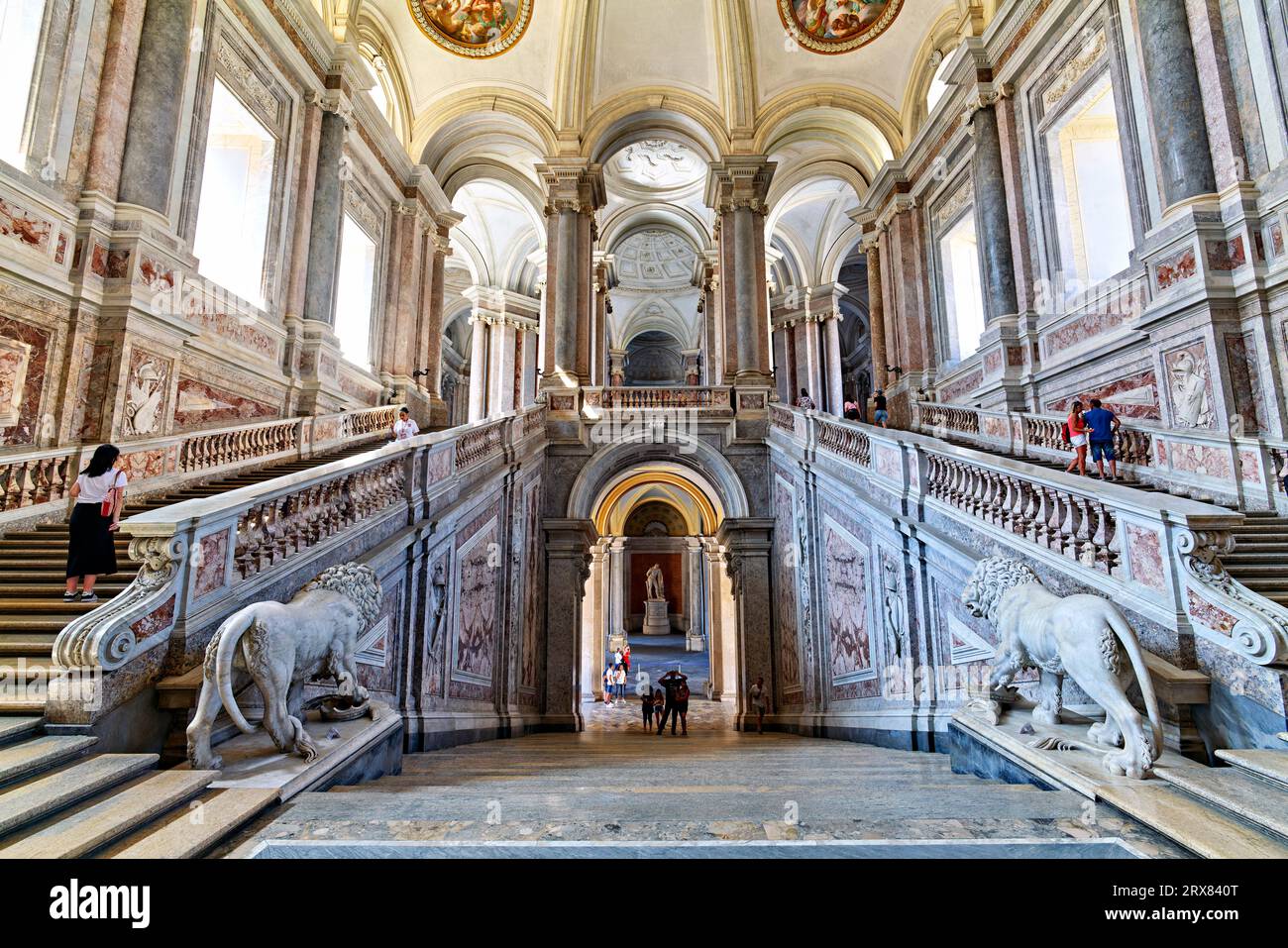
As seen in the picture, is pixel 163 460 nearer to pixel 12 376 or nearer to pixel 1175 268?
pixel 12 376

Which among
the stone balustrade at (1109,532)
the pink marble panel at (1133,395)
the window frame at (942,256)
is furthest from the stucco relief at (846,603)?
the window frame at (942,256)

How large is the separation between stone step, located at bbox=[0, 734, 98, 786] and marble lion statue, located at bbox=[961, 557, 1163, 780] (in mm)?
4049

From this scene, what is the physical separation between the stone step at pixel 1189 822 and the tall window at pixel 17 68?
10.1 metres

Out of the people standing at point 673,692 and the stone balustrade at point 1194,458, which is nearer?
the stone balustrade at point 1194,458

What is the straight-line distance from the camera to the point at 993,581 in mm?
3510

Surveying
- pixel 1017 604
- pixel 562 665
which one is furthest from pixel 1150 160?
pixel 562 665

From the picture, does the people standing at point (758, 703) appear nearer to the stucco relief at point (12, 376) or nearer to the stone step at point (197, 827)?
the stone step at point (197, 827)

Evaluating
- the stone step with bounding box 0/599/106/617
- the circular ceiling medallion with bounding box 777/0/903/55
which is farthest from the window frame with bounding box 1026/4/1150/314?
the stone step with bounding box 0/599/106/617

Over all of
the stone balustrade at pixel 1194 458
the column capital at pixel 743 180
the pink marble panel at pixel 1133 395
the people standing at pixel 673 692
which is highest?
the column capital at pixel 743 180

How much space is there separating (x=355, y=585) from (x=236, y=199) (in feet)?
32.8

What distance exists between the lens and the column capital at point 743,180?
14430 millimetres

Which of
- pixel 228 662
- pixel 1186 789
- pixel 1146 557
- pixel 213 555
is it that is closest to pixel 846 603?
pixel 1146 557

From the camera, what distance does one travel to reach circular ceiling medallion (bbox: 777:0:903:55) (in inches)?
554

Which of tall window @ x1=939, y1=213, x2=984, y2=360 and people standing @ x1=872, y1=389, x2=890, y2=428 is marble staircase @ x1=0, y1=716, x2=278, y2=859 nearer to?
people standing @ x1=872, y1=389, x2=890, y2=428
